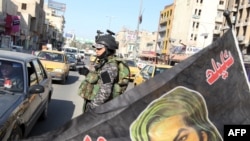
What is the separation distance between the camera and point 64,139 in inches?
102

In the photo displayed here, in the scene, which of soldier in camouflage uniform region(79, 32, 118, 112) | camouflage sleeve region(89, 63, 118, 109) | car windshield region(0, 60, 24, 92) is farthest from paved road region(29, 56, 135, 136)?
camouflage sleeve region(89, 63, 118, 109)

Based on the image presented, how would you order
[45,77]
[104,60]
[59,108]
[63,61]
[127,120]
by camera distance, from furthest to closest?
[63,61]
[59,108]
[45,77]
[104,60]
[127,120]

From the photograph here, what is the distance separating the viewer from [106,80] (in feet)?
13.4

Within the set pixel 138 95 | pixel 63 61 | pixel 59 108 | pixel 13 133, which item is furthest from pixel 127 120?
pixel 63 61

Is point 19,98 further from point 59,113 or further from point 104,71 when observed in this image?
point 59,113

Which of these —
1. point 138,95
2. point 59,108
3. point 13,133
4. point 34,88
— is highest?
point 138,95

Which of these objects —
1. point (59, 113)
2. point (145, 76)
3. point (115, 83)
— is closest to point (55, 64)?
point (145, 76)

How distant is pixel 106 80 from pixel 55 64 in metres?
13.8

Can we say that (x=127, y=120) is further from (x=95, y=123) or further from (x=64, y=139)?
(x=64, y=139)

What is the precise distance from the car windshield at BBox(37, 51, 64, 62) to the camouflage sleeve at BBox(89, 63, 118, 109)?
47.8ft

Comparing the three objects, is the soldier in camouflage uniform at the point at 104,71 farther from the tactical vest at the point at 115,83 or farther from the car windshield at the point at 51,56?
the car windshield at the point at 51,56

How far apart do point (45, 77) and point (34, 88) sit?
227cm

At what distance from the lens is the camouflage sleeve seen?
4086mm

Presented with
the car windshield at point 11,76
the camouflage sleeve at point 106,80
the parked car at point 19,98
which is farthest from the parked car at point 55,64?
the camouflage sleeve at point 106,80
